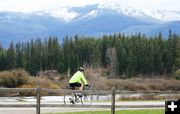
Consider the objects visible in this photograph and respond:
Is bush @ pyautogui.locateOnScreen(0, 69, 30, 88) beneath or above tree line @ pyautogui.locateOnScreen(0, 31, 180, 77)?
beneath

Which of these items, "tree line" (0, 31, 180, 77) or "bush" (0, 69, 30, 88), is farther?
"tree line" (0, 31, 180, 77)

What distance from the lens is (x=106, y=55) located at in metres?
121

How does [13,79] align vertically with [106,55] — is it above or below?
below

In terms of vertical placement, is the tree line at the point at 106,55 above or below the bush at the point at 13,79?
above

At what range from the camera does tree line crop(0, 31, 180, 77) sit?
115m

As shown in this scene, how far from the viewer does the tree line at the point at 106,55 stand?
11538 cm

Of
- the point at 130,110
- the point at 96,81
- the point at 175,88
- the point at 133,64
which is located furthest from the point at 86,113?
the point at 133,64

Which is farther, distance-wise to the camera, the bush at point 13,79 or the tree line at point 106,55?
the tree line at point 106,55

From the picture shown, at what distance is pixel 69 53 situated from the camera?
121m

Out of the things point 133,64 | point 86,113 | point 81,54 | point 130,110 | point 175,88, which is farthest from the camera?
point 81,54

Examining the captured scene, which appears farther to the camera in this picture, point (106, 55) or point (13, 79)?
point (106, 55)

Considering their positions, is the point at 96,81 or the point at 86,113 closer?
the point at 86,113

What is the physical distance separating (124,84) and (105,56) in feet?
204

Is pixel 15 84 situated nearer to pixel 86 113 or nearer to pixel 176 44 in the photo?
pixel 86 113
